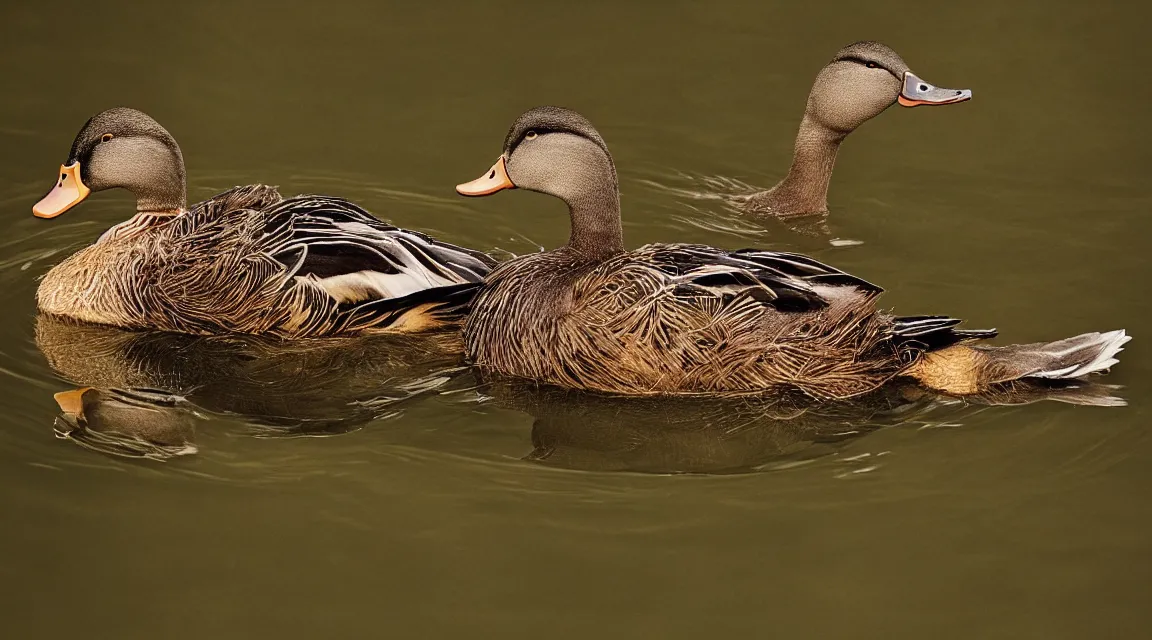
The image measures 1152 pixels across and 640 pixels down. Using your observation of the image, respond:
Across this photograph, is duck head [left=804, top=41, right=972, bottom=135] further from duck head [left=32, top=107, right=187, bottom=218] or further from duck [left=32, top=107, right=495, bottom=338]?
duck head [left=32, top=107, right=187, bottom=218]

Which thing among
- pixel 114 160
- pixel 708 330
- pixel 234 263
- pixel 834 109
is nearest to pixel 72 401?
pixel 234 263

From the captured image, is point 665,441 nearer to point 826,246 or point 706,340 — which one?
point 706,340

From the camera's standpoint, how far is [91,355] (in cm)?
998

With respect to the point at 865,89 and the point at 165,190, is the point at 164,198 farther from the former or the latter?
the point at 865,89

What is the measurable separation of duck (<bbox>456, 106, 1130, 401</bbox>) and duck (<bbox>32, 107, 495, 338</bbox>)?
2.49ft

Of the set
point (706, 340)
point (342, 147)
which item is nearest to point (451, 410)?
point (706, 340)

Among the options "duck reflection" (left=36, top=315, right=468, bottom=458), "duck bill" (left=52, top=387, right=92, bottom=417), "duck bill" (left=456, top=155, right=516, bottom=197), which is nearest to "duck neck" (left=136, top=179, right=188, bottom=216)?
"duck reflection" (left=36, top=315, right=468, bottom=458)

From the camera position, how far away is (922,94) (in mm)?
12031

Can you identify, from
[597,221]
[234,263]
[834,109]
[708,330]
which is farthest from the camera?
[834,109]

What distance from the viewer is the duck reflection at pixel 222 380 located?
30.1ft

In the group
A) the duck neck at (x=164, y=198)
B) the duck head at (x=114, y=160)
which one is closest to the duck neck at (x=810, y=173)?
the duck neck at (x=164, y=198)

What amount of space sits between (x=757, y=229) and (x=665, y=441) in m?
3.34

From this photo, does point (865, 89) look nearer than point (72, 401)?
No

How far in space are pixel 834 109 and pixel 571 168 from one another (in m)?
3.28
